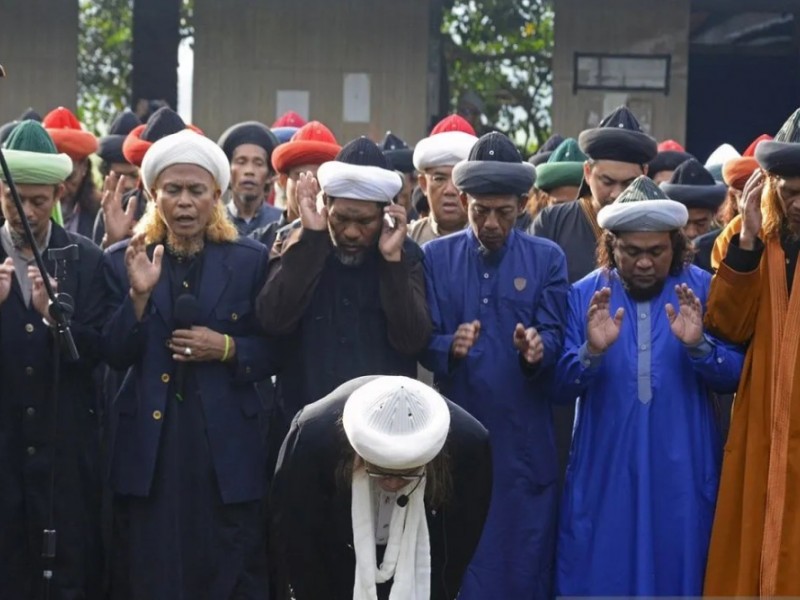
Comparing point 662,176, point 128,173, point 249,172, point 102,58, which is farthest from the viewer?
point 102,58

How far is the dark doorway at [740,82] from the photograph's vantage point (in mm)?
17141

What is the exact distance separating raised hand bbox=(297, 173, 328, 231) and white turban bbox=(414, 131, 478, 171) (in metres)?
1.33

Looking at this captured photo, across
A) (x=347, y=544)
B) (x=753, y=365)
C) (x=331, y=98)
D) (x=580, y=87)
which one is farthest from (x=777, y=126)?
(x=347, y=544)

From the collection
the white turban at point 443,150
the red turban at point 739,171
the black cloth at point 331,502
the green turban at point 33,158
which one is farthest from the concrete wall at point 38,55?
the black cloth at point 331,502

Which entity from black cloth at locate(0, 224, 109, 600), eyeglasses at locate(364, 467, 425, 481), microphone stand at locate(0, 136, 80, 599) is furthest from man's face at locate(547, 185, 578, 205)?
eyeglasses at locate(364, 467, 425, 481)

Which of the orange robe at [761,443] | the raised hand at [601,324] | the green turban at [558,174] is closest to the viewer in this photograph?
the orange robe at [761,443]

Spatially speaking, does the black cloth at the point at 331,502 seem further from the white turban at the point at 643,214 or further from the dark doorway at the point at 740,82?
the dark doorway at the point at 740,82

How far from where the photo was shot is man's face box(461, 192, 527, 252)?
7.61 m

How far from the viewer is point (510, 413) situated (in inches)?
295

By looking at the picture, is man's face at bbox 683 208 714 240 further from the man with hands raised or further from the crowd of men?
the man with hands raised

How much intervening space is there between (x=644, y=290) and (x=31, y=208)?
245 cm

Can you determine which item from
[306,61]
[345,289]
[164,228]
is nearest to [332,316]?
[345,289]

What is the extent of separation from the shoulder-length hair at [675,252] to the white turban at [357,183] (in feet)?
2.87

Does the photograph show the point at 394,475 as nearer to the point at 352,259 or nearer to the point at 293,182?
the point at 352,259
